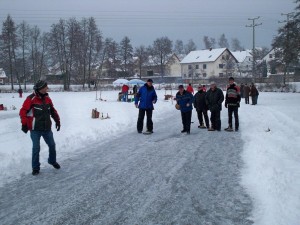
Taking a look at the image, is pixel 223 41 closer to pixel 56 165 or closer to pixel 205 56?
pixel 205 56

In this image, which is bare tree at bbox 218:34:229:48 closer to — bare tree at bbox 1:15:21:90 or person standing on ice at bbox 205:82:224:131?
bare tree at bbox 1:15:21:90

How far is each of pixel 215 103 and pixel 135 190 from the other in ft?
23.7

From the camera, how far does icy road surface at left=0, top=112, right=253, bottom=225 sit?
463 centimetres

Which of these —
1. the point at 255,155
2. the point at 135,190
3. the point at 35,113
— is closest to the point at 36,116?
the point at 35,113

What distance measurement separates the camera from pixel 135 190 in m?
5.70

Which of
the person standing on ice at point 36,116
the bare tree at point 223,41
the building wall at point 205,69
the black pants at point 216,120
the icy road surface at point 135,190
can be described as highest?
the bare tree at point 223,41

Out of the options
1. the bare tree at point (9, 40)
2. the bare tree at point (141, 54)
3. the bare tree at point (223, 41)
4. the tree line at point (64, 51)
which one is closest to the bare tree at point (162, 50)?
the bare tree at point (141, 54)

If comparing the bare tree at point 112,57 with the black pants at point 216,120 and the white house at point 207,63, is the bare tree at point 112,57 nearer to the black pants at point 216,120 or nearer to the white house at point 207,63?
the white house at point 207,63

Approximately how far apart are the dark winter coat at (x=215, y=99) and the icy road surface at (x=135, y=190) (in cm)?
335

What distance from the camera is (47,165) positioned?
7465mm

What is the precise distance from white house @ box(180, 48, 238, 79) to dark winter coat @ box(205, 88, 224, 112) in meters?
75.8

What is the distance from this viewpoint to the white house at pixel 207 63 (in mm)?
89250

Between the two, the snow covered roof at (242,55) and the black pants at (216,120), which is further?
the snow covered roof at (242,55)

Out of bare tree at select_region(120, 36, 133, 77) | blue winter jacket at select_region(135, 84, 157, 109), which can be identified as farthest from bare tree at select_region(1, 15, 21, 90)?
blue winter jacket at select_region(135, 84, 157, 109)
